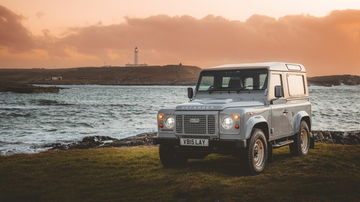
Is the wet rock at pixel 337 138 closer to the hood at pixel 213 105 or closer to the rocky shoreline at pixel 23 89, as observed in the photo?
the hood at pixel 213 105

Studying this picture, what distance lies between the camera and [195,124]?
28.2ft

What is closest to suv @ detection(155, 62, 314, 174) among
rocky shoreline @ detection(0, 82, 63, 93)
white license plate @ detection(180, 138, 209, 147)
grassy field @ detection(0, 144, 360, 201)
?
white license plate @ detection(180, 138, 209, 147)

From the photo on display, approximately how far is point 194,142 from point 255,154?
151cm

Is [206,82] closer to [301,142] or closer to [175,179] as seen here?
[175,179]

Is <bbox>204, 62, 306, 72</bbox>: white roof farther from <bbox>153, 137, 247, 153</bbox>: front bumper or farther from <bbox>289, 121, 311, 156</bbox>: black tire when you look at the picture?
<bbox>153, 137, 247, 153</bbox>: front bumper

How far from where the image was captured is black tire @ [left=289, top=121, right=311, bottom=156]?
11.3 m

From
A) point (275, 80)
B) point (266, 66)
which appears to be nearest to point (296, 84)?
point (275, 80)

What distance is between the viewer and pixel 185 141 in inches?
344

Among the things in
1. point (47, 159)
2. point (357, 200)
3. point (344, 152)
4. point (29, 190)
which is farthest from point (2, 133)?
point (357, 200)

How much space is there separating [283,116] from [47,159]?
7.05 meters

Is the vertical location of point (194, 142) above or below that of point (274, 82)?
below

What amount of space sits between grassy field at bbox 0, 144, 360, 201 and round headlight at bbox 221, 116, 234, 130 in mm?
1143

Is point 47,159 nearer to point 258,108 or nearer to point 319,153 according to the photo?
point 258,108

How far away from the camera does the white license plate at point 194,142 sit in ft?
27.9
